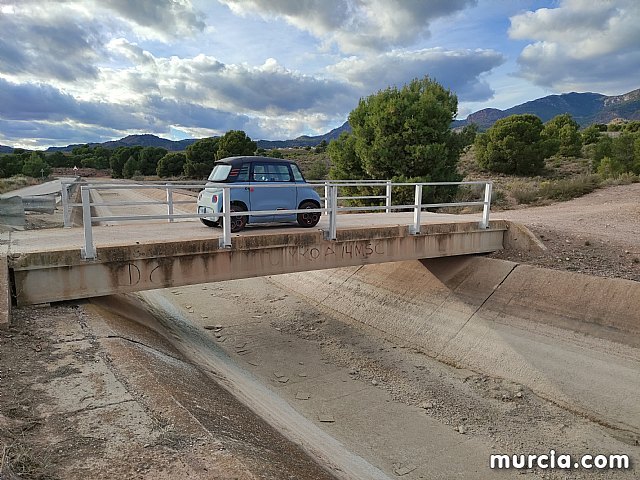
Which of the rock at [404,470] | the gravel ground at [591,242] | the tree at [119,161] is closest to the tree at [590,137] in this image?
the gravel ground at [591,242]

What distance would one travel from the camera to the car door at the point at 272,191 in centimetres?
1015

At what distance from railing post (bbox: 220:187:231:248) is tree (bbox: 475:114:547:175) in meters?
35.8

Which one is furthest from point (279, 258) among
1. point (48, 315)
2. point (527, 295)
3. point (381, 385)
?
point (527, 295)

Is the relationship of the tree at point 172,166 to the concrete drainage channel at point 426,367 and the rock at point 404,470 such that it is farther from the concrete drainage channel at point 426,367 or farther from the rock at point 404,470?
the rock at point 404,470

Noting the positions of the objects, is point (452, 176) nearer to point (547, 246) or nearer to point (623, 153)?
point (547, 246)

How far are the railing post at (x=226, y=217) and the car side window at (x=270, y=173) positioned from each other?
186 centimetres

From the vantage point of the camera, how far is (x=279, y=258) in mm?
9398

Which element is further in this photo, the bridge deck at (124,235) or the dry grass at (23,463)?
the bridge deck at (124,235)

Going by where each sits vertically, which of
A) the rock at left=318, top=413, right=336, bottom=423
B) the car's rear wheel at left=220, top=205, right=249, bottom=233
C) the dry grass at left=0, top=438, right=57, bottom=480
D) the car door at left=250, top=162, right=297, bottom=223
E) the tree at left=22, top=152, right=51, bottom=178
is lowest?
the rock at left=318, top=413, right=336, bottom=423

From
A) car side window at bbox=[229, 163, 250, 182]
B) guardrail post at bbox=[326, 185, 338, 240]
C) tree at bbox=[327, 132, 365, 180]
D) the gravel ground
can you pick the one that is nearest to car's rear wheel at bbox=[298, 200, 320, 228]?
guardrail post at bbox=[326, 185, 338, 240]

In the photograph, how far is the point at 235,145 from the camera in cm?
5231

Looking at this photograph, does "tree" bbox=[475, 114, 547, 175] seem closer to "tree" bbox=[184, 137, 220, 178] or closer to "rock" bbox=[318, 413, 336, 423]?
"tree" bbox=[184, 137, 220, 178]

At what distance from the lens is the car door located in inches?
400

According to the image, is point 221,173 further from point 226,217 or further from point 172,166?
point 172,166
